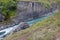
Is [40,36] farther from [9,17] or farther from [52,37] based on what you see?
[9,17]

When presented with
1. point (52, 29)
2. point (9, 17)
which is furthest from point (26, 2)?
point (52, 29)

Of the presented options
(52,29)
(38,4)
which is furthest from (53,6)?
(52,29)

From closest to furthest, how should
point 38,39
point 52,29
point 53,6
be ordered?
point 38,39
point 52,29
point 53,6

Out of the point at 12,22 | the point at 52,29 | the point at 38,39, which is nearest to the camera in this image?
the point at 38,39

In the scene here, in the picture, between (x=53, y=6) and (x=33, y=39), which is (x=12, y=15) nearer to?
(x=53, y=6)

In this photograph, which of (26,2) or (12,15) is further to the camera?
(26,2)

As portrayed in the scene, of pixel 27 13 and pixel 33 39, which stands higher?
pixel 33 39
